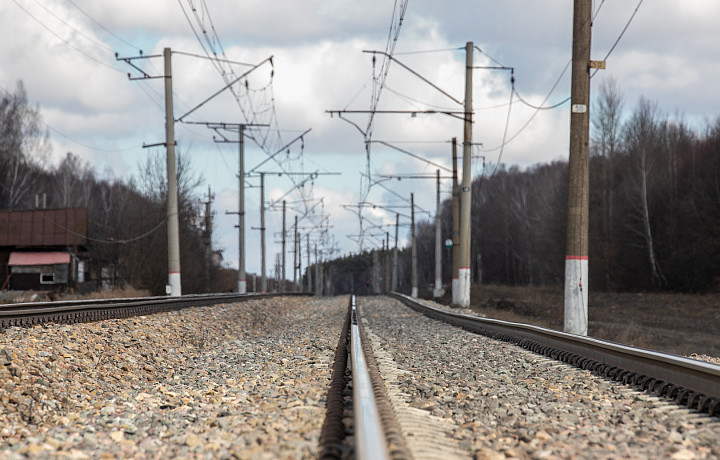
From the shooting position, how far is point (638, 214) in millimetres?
52688

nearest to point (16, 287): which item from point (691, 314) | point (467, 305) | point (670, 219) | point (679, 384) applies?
point (467, 305)

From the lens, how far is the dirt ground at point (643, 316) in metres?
19.5

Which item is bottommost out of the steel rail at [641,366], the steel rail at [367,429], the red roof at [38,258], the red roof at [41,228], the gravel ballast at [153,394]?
the gravel ballast at [153,394]

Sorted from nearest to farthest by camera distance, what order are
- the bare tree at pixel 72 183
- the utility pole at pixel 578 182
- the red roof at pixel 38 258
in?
1. the utility pole at pixel 578 182
2. the red roof at pixel 38 258
3. the bare tree at pixel 72 183

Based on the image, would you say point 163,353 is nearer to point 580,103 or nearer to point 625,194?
point 580,103

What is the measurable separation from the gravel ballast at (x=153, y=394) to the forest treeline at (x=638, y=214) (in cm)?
3572

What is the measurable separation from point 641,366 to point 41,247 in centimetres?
4337

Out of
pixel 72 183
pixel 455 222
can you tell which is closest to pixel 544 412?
pixel 455 222

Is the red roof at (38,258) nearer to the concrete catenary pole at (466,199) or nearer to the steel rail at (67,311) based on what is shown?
the concrete catenary pole at (466,199)

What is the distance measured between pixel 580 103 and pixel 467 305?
13.5 m

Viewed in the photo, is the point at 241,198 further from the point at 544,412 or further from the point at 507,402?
the point at 544,412

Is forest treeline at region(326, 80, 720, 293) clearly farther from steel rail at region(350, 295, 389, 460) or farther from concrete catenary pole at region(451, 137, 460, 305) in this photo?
steel rail at region(350, 295, 389, 460)

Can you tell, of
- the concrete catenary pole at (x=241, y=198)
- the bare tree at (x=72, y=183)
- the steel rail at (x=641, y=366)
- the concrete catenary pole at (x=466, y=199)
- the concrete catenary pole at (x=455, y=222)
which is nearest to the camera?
the steel rail at (x=641, y=366)

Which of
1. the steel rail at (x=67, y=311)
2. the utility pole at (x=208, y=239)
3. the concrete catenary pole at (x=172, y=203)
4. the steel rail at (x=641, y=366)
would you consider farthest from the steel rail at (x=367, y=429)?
the utility pole at (x=208, y=239)
